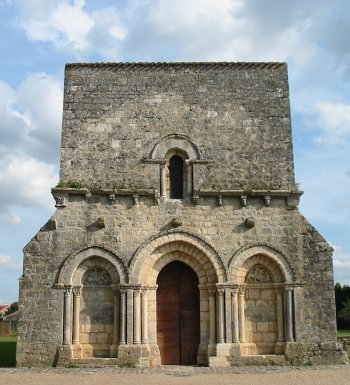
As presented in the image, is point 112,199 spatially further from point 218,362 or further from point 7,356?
point 7,356

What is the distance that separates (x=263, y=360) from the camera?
14812 millimetres

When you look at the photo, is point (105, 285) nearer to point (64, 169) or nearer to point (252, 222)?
point (64, 169)

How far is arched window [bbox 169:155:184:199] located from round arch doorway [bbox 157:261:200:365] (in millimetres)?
2038

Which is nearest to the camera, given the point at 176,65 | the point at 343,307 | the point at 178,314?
the point at 178,314

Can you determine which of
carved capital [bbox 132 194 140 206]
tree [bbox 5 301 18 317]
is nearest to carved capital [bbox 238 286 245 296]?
carved capital [bbox 132 194 140 206]

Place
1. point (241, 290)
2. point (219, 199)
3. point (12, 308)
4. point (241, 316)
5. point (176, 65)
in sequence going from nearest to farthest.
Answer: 1. point (241, 316)
2. point (241, 290)
3. point (219, 199)
4. point (176, 65)
5. point (12, 308)

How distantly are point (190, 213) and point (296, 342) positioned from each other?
4.61m

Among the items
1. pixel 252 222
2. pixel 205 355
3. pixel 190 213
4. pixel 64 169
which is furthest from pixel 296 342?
pixel 64 169

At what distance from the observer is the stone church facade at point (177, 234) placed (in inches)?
590

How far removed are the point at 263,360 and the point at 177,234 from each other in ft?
13.6

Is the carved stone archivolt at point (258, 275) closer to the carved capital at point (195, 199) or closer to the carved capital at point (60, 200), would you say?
the carved capital at point (195, 199)

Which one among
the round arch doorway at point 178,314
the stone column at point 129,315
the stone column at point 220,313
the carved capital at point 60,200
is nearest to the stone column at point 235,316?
the stone column at point 220,313

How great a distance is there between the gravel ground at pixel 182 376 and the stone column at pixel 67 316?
0.89m

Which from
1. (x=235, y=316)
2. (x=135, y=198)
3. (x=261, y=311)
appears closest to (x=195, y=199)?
(x=135, y=198)
